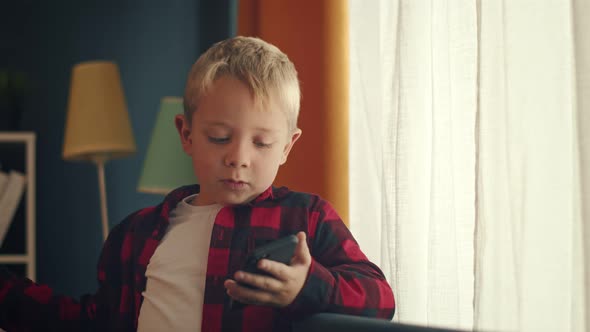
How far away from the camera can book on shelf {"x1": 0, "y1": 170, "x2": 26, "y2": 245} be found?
8.25 ft

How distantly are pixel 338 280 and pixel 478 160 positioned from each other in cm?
48

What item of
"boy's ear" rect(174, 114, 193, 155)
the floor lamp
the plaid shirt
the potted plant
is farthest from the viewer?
the potted plant

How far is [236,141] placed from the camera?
3.44 ft

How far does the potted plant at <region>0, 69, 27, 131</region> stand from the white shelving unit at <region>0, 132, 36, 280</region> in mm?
113

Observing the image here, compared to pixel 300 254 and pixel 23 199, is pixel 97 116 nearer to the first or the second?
pixel 23 199

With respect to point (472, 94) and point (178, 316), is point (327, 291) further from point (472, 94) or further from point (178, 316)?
point (472, 94)

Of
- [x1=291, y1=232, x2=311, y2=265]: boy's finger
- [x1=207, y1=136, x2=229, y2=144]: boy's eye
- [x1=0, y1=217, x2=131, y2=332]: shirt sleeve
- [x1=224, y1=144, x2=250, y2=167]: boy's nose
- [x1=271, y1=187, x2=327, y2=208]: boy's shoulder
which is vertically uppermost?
[x1=207, y1=136, x2=229, y2=144]: boy's eye

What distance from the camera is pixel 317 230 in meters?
1.08

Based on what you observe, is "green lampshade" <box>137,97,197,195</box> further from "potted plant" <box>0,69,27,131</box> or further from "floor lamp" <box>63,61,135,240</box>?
"potted plant" <box>0,69,27,131</box>

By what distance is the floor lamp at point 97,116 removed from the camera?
2.32 m

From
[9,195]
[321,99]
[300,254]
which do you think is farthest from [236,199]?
[9,195]

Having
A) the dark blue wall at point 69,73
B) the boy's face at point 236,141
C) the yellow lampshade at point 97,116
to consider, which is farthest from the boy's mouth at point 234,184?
the dark blue wall at point 69,73

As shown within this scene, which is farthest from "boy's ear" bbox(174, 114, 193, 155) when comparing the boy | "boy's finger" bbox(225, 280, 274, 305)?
"boy's finger" bbox(225, 280, 274, 305)

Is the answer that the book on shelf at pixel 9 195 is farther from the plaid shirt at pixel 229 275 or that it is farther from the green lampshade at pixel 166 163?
the plaid shirt at pixel 229 275
